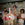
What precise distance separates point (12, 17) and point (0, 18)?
34cm

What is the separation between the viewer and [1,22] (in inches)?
55.6

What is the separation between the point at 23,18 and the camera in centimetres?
129

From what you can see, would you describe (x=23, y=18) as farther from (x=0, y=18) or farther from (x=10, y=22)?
(x=0, y=18)

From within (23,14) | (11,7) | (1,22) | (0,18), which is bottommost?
(1,22)

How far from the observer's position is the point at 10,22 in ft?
4.48

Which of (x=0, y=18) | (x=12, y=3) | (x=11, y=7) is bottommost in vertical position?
(x=0, y=18)

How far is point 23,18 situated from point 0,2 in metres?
0.74

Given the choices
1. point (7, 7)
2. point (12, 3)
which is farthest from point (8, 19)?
point (12, 3)

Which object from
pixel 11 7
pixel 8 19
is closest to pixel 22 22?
pixel 8 19

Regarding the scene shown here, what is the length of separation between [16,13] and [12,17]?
149mm

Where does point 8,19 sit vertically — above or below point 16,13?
below

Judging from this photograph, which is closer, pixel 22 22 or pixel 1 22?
pixel 22 22

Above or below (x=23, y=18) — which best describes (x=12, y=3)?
above

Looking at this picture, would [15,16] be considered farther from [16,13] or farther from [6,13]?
[6,13]
